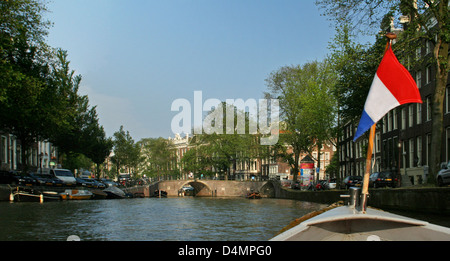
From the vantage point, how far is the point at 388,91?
6.64m

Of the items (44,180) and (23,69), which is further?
(44,180)

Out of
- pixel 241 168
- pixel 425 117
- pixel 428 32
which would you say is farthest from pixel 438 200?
pixel 241 168

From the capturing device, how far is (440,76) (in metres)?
22.2

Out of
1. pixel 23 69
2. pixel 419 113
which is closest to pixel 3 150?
pixel 23 69

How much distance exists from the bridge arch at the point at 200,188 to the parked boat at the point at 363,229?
7934 centimetres

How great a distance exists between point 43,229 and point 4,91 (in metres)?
14.5

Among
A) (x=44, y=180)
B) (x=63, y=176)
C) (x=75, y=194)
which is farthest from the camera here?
(x=63, y=176)

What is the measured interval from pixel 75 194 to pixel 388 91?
47.1 metres

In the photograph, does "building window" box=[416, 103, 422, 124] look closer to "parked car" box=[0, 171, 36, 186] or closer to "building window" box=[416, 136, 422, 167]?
"building window" box=[416, 136, 422, 167]

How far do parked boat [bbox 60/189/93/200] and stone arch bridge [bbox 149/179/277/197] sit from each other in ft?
93.5

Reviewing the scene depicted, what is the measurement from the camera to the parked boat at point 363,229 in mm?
5398

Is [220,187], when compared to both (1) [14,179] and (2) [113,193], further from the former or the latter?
(1) [14,179]

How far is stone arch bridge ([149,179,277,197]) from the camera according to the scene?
255ft

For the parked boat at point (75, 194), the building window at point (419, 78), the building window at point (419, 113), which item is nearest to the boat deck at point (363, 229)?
the building window at point (419, 78)
